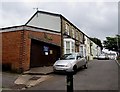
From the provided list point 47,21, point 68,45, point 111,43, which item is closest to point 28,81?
point 68,45

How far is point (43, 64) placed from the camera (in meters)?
23.2

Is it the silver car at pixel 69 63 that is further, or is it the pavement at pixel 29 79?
the silver car at pixel 69 63

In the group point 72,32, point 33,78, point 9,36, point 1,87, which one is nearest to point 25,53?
point 9,36

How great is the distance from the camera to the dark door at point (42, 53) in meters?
21.5

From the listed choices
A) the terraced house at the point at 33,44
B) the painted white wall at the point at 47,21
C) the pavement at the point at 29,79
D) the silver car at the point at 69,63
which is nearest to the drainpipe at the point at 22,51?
the terraced house at the point at 33,44

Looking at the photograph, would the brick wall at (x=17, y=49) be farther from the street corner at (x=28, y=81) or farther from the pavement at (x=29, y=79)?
the street corner at (x=28, y=81)

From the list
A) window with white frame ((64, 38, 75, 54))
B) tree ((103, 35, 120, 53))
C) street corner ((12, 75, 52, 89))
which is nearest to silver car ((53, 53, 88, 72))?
street corner ((12, 75, 52, 89))

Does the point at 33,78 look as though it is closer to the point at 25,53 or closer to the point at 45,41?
the point at 25,53

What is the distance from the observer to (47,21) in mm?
29766

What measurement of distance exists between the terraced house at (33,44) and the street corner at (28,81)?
7.28 feet

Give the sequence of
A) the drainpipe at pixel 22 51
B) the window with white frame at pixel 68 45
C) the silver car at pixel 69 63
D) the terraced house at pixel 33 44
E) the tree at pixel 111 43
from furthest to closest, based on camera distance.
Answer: the tree at pixel 111 43, the window with white frame at pixel 68 45, the terraced house at pixel 33 44, the drainpipe at pixel 22 51, the silver car at pixel 69 63

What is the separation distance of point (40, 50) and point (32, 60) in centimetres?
181

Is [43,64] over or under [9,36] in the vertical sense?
under

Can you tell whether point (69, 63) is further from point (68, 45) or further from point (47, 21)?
point (47, 21)
